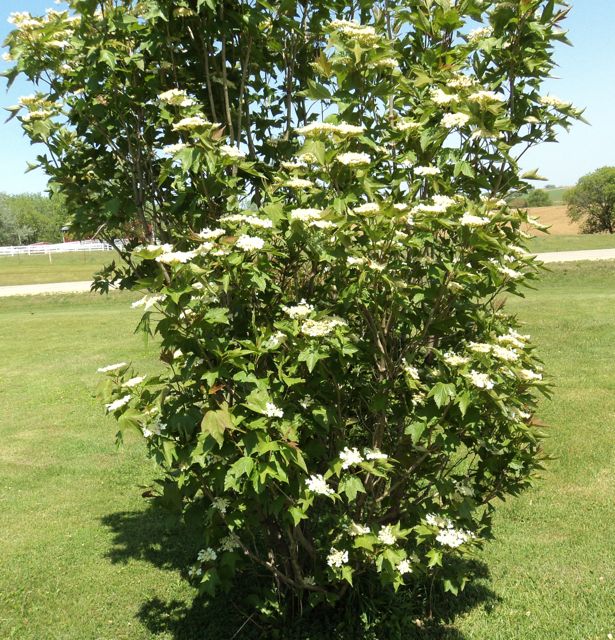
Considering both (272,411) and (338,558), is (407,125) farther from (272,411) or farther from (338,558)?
(338,558)

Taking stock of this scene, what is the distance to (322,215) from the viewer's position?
2566 millimetres

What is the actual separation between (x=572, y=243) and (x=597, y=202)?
2095cm

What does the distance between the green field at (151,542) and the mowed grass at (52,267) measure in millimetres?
20774

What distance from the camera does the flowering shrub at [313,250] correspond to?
2.69 metres

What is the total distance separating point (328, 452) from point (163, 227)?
5.22ft

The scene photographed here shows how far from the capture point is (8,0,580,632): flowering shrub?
8.82ft

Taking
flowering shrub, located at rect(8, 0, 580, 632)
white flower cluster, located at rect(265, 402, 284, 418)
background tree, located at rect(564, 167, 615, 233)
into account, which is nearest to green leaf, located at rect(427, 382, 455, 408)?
flowering shrub, located at rect(8, 0, 580, 632)

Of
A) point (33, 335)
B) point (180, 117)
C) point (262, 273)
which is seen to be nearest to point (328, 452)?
point (262, 273)

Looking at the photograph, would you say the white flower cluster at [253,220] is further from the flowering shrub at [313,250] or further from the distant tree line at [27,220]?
the distant tree line at [27,220]

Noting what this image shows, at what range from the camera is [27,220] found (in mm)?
88812

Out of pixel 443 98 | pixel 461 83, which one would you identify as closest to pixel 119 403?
pixel 443 98

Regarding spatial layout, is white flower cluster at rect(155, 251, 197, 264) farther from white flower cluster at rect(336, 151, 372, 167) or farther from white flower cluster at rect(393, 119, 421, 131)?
white flower cluster at rect(393, 119, 421, 131)

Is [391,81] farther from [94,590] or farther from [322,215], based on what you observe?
[94,590]

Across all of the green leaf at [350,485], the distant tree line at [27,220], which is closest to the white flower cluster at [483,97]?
the green leaf at [350,485]
